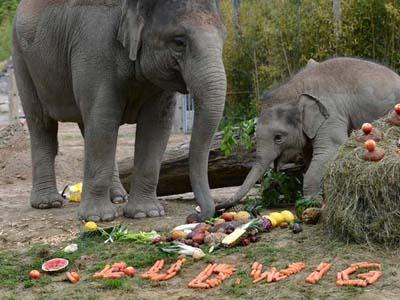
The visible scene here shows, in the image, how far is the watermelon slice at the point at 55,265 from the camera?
6.62 meters

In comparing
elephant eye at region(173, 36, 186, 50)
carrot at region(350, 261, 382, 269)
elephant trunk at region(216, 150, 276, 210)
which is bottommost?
carrot at region(350, 261, 382, 269)

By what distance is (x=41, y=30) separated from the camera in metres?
8.95

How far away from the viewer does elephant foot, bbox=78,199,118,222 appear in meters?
8.42

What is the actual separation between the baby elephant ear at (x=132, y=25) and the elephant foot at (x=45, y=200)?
232 centimetres

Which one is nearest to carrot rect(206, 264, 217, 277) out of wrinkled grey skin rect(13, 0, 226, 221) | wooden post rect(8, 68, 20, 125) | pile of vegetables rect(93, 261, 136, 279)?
pile of vegetables rect(93, 261, 136, 279)

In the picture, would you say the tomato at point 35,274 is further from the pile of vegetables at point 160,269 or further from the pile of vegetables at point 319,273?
the pile of vegetables at point 319,273

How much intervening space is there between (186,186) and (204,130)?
8.54 feet

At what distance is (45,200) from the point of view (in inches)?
378

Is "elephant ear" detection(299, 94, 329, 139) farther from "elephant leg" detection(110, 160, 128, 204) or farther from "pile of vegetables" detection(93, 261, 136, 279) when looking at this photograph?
"pile of vegetables" detection(93, 261, 136, 279)

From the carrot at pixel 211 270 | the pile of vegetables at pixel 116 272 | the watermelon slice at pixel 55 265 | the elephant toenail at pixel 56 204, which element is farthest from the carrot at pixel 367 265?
the elephant toenail at pixel 56 204

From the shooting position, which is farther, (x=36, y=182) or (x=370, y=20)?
(x=370, y=20)

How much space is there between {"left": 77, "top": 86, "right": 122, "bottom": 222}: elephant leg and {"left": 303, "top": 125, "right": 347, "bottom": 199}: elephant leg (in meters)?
1.80

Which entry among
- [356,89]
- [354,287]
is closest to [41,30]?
[356,89]

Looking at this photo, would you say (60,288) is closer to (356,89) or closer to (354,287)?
(354,287)
